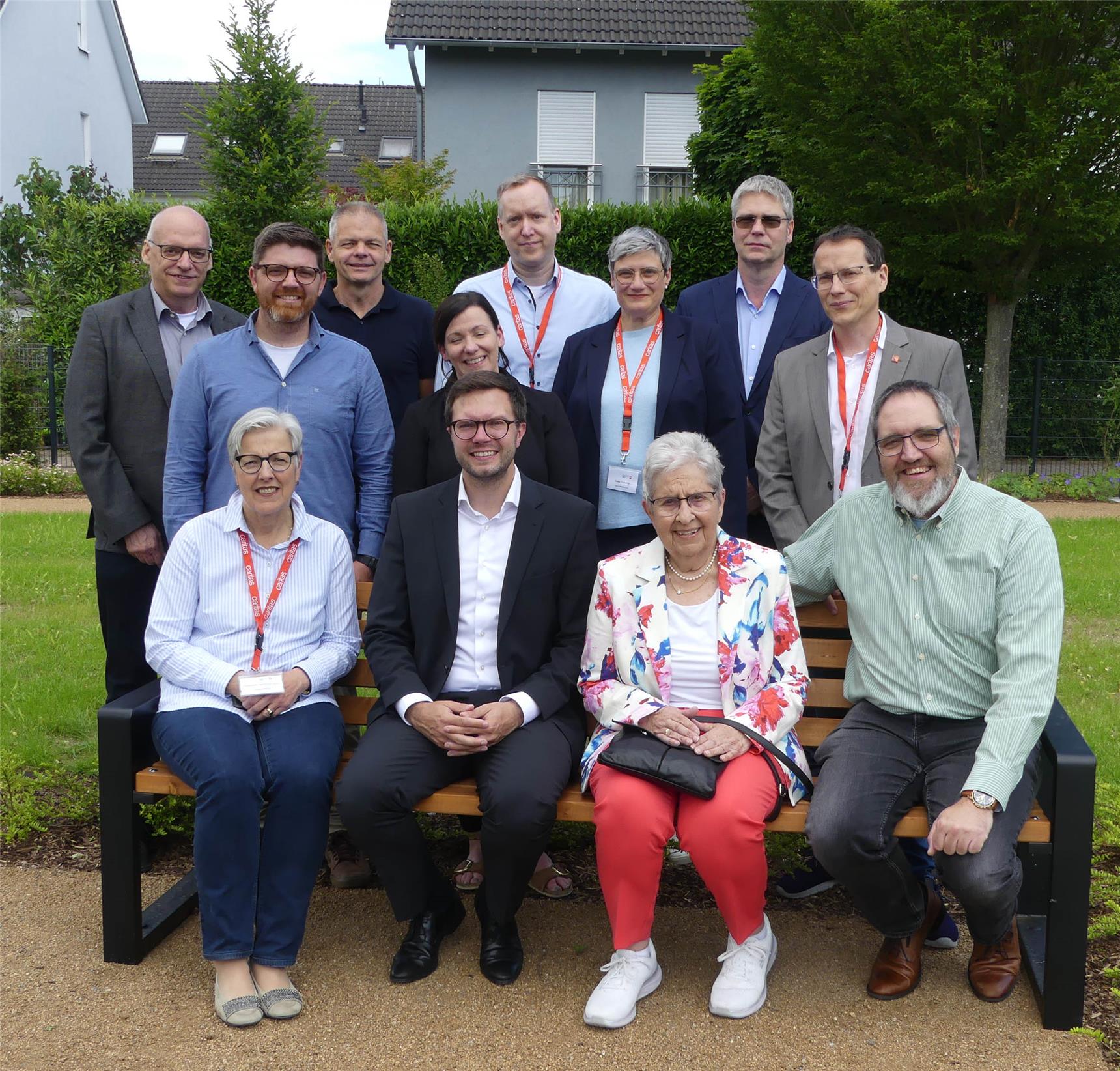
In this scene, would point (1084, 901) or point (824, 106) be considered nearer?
point (1084, 901)

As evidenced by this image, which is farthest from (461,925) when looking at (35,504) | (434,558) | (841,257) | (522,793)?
(35,504)

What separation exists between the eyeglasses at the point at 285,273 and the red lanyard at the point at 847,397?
2.00 metres

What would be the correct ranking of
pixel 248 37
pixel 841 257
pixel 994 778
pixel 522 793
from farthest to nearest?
pixel 248 37 < pixel 841 257 < pixel 522 793 < pixel 994 778

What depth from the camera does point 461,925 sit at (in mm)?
3941

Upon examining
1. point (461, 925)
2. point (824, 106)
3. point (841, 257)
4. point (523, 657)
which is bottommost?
point (461, 925)

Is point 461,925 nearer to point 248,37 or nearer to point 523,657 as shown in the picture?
point 523,657

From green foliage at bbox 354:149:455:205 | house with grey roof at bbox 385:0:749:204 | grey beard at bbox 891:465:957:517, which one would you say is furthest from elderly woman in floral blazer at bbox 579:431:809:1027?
house with grey roof at bbox 385:0:749:204

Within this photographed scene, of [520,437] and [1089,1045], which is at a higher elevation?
[520,437]

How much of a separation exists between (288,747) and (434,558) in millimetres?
761

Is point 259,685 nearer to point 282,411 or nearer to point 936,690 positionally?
point 282,411

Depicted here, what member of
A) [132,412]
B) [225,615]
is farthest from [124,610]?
[225,615]

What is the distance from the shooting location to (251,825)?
3486 millimetres

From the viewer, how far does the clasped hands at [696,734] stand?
3.46 metres

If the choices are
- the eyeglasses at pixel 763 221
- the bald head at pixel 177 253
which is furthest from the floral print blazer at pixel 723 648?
the bald head at pixel 177 253
